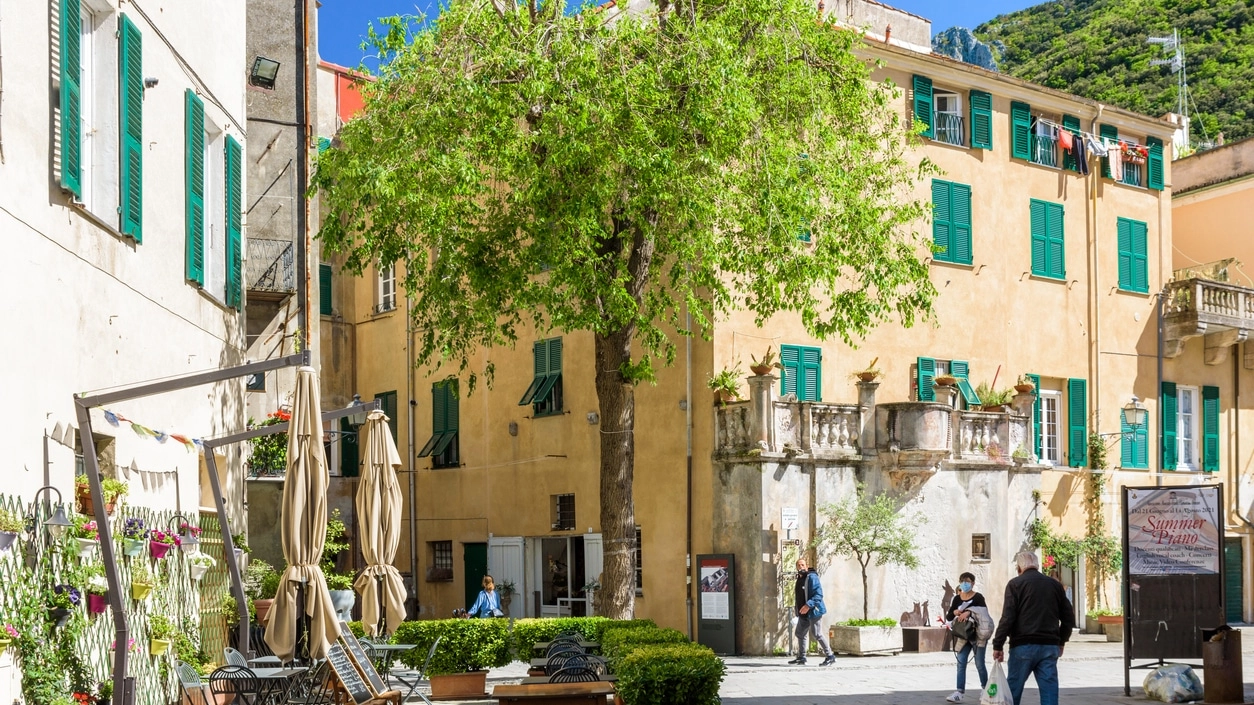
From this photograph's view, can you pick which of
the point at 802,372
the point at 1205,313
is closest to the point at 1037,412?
the point at 1205,313

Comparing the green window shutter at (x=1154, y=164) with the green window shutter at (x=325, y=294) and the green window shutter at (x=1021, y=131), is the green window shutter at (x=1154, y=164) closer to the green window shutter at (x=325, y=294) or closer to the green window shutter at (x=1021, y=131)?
the green window shutter at (x=1021, y=131)

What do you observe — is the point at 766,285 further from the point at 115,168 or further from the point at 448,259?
the point at 115,168

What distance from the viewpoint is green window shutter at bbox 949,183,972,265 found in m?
29.2

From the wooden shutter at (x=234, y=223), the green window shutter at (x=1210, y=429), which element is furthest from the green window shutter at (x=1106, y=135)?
the wooden shutter at (x=234, y=223)

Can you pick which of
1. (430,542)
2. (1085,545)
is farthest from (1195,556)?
(430,542)

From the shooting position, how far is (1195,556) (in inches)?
646

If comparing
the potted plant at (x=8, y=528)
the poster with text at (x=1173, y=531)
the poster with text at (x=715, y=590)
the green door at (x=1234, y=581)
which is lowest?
the green door at (x=1234, y=581)

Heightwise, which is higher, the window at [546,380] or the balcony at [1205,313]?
the balcony at [1205,313]

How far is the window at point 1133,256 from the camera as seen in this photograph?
32469 mm

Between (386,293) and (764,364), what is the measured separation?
12.2 m

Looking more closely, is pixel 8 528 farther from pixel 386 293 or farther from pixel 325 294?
pixel 325 294

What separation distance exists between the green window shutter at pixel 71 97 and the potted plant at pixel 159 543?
365cm

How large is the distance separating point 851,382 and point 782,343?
183cm

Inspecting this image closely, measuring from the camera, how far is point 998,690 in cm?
1376
